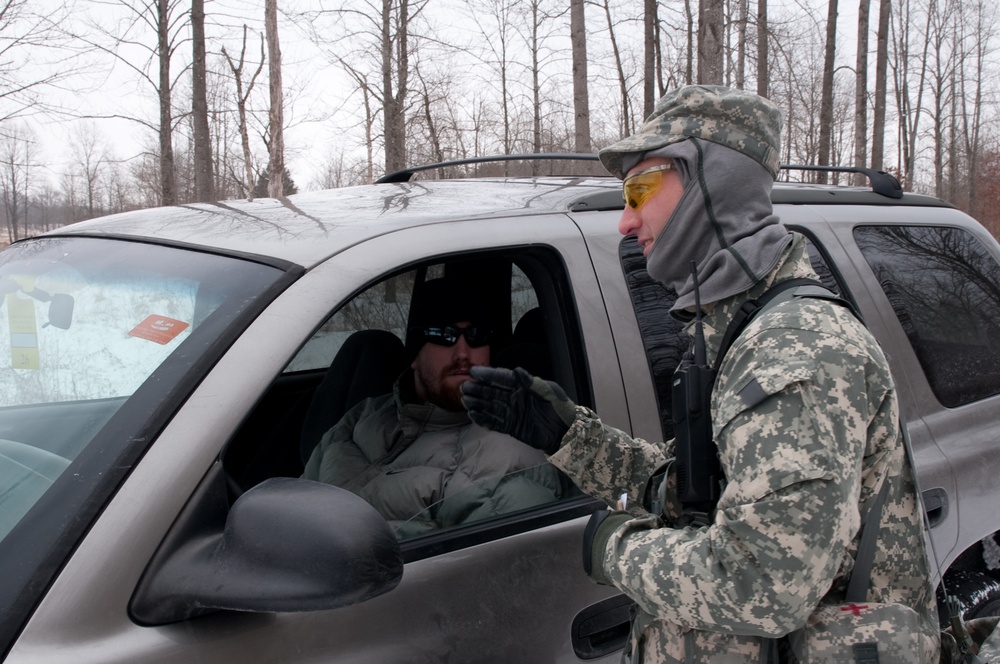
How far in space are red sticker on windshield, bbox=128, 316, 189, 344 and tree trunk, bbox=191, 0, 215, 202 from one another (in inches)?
544

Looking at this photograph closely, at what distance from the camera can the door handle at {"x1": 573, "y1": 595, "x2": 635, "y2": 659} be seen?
68.0 inches

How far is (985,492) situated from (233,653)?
225cm

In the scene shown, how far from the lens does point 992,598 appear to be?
8.20 ft

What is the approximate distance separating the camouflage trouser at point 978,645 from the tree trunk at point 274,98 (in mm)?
12565

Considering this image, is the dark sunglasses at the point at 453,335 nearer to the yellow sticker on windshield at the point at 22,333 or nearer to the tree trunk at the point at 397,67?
the yellow sticker on windshield at the point at 22,333

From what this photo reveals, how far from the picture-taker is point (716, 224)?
4.87ft

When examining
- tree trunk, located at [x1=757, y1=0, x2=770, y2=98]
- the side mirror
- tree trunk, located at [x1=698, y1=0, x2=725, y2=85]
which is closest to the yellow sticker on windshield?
the side mirror

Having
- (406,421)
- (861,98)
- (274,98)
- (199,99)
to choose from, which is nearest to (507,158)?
(406,421)

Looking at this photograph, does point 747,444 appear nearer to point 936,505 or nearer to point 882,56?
point 936,505

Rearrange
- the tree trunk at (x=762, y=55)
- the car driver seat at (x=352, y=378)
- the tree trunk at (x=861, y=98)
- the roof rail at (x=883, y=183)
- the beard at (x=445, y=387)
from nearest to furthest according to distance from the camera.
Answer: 1. the beard at (x=445, y=387)
2. the car driver seat at (x=352, y=378)
3. the roof rail at (x=883, y=183)
4. the tree trunk at (x=861, y=98)
5. the tree trunk at (x=762, y=55)

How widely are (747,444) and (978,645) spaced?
2.56 ft

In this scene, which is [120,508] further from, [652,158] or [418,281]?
[418,281]

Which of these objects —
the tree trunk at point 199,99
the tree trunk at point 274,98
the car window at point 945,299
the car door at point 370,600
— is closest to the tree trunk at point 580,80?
the tree trunk at point 274,98

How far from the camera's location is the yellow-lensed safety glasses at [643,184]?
1.56 m
